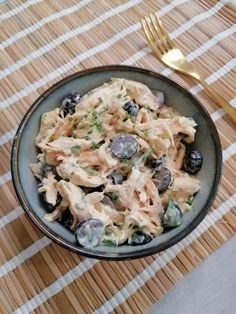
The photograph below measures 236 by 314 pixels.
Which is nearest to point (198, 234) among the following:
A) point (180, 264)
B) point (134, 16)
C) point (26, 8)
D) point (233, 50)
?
point (180, 264)

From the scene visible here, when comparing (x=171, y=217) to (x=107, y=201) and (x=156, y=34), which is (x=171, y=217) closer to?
(x=107, y=201)

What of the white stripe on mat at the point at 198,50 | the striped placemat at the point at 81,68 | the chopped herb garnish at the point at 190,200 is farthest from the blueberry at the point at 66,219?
the white stripe on mat at the point at 198,50

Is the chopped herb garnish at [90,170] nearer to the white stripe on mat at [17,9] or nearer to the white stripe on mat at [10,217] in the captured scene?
the white stripe on mat at [10,217]

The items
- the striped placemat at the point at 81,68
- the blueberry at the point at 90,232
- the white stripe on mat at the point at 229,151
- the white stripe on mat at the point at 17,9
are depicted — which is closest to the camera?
the blueberry at the point at 90,232

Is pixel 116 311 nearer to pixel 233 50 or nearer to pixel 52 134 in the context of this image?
pixel 52 134

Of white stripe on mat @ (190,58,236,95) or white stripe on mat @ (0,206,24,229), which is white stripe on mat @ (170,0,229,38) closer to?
white stripe on mat @ (190,58,236,95)
